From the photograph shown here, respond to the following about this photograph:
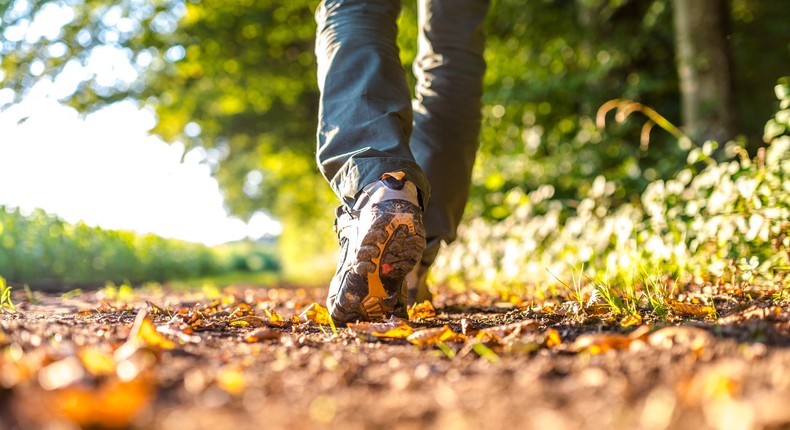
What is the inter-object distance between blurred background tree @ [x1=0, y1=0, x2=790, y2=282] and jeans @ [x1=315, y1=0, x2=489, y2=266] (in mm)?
2345

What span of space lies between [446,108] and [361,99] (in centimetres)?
64

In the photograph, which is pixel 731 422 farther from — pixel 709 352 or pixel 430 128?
pixel 430 128

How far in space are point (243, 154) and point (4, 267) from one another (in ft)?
26.7

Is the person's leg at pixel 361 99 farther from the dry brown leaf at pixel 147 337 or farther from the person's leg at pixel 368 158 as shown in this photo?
the dry brown leaf at pixel 147 337

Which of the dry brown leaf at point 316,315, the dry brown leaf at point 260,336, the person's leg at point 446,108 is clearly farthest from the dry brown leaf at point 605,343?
the person's leg at point 446,108

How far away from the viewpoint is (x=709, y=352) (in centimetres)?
104

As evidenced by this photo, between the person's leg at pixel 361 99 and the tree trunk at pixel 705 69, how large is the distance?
134 inches

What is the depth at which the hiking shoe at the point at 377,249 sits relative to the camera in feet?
5.49

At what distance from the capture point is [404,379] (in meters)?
0.96

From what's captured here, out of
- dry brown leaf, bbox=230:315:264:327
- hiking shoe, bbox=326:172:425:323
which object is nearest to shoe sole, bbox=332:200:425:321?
hiking shoe, bbox=326:172:425:323

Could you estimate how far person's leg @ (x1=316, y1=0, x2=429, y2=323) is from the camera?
1.70 meters

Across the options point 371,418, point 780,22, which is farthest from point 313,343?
point 780,22

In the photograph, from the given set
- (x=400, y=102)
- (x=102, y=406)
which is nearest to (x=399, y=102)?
(x=400, y=102)

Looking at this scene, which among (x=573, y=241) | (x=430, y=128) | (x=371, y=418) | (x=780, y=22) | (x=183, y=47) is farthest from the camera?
(x=183, y=47)
